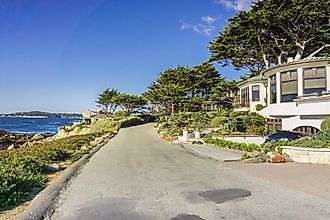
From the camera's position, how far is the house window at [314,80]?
68.5 ft

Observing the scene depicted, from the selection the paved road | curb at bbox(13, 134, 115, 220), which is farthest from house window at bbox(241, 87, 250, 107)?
curb at bbox(13, 134, 115, 220)

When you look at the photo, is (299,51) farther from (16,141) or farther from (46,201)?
(16,141)

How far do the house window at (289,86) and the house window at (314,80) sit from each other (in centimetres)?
59

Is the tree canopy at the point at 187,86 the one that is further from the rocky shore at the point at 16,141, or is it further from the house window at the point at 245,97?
the rocky shore at the point at 16,141

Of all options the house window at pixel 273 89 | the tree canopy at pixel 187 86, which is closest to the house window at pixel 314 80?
the house window at pixel 273 89

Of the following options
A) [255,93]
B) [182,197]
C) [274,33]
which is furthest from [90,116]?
[182,197]

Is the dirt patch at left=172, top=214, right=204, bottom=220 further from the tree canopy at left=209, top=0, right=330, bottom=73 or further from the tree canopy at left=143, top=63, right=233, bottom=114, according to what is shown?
the tree canopy at left=143, top=63, right=233, bottom=114

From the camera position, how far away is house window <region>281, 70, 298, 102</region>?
21556 mm

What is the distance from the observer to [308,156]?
12477mm

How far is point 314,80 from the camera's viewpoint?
69.2ft

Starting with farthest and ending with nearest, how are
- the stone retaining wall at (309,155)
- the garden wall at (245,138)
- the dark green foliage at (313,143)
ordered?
the garden wall at (245,138) → the dark green foliage at (313,143) → the stone retaining wall at (309,155)

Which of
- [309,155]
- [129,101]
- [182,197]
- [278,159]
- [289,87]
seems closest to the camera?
[182,197]

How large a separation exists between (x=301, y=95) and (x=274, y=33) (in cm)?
1450

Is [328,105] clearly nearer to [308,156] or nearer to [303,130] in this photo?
[303,130]
